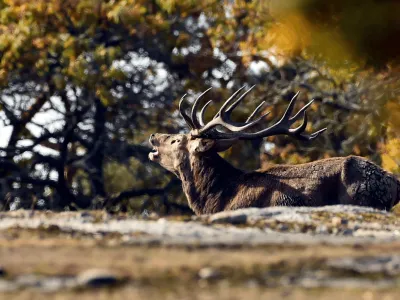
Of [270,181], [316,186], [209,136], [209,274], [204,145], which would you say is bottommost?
[209,274]

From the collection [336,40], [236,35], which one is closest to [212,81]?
[236,35]

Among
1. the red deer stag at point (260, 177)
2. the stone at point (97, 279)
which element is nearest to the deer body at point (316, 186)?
the red deer stag at point (260, 177)

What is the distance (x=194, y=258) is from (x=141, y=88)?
20.6m

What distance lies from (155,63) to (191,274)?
2170 centimetres

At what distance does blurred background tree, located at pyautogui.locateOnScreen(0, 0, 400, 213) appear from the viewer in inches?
1029

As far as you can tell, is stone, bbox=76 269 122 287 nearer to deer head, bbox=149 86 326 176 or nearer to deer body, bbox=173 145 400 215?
deer body, bbox=173 145 400 215

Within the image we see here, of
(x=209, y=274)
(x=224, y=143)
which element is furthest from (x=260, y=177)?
(x=209, y=274)

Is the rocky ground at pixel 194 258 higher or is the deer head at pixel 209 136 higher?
the deer head at pixel 209 136

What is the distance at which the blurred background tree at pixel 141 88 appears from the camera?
1029 inches

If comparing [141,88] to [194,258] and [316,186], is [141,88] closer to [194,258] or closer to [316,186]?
[316,186]

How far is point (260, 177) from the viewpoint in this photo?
15.2 meters

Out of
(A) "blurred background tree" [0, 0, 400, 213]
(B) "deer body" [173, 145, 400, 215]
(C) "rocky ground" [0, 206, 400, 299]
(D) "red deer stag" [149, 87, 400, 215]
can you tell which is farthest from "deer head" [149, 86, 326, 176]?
(A) "blurred background tree" [0, 0, 400, 213]

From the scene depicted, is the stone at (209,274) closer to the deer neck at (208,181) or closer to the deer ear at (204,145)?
the deer neck at (208,181)

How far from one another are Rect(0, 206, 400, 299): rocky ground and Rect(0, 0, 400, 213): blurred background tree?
14198 millimetres
